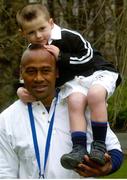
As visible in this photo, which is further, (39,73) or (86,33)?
(86,33)

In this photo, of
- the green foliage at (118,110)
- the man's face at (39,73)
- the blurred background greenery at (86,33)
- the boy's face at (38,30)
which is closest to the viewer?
the man's face at (39,73)

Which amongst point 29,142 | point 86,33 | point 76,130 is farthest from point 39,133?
point 86,33

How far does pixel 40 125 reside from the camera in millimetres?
3328

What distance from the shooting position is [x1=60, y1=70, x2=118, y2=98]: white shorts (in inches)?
137

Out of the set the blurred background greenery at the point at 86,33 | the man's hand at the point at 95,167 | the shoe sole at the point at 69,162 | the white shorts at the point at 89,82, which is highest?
the white shorts at the point at 89,82

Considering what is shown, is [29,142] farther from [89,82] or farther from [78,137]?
[89,82]

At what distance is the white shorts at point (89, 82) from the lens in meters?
3.48

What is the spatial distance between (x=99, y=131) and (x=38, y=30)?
66 centimetres

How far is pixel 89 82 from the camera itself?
3582mm

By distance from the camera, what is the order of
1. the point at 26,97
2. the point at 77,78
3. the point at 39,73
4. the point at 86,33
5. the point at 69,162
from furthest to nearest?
1. the point at 86,33
2. the point at 77,78
3. the point at 26,97
4. the point at 39,73
5. the point at 69,162

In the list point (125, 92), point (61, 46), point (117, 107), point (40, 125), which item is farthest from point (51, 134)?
point (125, 92)

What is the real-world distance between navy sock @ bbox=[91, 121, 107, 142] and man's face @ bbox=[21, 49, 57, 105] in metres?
0.27

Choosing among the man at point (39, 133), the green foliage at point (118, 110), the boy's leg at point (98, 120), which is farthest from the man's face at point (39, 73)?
the green foliage at point (118, 110)

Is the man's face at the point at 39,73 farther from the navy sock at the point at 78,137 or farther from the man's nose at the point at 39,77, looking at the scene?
the navy sock at the point at 78,137
